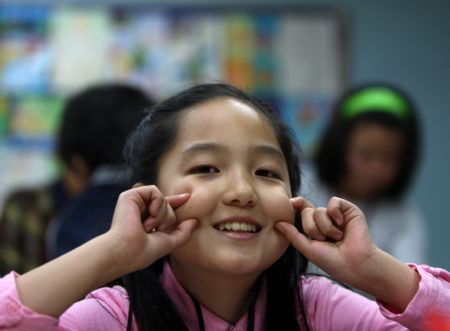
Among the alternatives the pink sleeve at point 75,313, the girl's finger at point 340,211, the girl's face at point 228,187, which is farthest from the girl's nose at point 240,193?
the pink sleeve at point 75,313

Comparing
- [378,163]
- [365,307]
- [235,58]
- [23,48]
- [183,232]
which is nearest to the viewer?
[183,232]

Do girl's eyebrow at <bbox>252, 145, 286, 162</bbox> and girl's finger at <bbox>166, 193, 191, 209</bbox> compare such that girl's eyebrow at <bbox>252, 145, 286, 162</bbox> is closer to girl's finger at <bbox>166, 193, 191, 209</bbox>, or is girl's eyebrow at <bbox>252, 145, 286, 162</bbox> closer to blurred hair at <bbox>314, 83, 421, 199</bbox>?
girl's finger at <bbox>166, 193, 191, 209</bbox>

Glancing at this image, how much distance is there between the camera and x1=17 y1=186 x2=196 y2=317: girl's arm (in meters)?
0.91

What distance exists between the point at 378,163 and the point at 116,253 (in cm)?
133

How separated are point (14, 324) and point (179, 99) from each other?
1.52 feet

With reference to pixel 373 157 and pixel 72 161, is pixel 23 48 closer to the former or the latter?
pixel 72 161

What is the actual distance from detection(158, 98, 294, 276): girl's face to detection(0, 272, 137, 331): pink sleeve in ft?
0.38

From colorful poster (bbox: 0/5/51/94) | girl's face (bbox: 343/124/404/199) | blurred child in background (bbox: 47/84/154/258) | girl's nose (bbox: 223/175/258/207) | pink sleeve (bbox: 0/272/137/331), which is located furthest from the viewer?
colorful poster (bbox: 0/5/51/94)

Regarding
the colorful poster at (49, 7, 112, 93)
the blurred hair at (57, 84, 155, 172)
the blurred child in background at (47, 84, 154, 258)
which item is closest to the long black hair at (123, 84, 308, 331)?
the blurred child in background at (47, 84, 154, 258)

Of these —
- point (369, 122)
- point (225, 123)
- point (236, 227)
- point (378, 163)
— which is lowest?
point (378, 163)

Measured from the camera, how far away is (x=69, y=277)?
0.93 meters

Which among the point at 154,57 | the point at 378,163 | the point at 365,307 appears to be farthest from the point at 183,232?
the point at 154,57

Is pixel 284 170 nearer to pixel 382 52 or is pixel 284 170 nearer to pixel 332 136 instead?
pixel 332 136

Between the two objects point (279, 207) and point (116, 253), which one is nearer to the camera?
point (116, 253)
